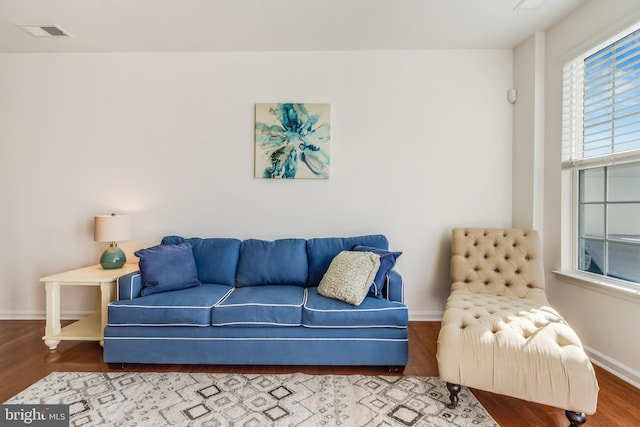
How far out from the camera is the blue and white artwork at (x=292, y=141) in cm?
296

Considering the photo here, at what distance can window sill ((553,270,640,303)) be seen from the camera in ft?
6.41

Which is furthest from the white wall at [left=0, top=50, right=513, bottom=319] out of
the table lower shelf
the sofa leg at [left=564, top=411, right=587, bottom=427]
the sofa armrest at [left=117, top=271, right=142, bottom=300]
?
the sofa leg at [left=564, top=411, right=587, bottom=427]

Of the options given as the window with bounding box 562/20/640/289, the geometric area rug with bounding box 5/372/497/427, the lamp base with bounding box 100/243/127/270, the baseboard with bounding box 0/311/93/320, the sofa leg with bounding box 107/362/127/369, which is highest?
the window with bounding box 562/20/640/289

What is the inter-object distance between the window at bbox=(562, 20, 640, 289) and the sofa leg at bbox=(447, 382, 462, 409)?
1.43m

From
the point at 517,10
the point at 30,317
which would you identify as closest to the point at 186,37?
the point at 517,10

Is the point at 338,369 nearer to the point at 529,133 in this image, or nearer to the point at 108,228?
the point at 108,228

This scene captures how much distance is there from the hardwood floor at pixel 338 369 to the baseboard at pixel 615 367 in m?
0.04

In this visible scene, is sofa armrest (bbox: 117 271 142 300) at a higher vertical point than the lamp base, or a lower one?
lower

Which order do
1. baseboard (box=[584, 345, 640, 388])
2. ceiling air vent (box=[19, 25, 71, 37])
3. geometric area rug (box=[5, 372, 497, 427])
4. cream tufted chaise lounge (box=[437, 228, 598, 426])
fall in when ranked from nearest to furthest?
1. cream tufted chaise lounge (box=[437, 228, 598, 426])
2. geometric area rug (box=[5, 372, 497, 427])
3. baseboard (box=[584, 345, 640, 388])
4. ceiling air vent (box=[19, 25, 71, 37])

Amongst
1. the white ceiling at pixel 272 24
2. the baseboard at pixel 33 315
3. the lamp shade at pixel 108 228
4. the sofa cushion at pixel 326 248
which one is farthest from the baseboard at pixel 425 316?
the baseboard at pixel 33 315

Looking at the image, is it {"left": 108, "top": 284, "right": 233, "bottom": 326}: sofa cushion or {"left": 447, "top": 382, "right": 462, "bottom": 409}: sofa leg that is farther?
{"left": 108, "top": 284, "right": 233, "bottom": 326}: sofa cushion

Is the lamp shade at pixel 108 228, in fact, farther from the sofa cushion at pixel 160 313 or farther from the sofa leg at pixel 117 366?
the sofa leg at pixel 117 366

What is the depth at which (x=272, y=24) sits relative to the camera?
2541 mm

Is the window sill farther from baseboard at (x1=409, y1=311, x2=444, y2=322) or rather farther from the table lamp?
the table lamp
